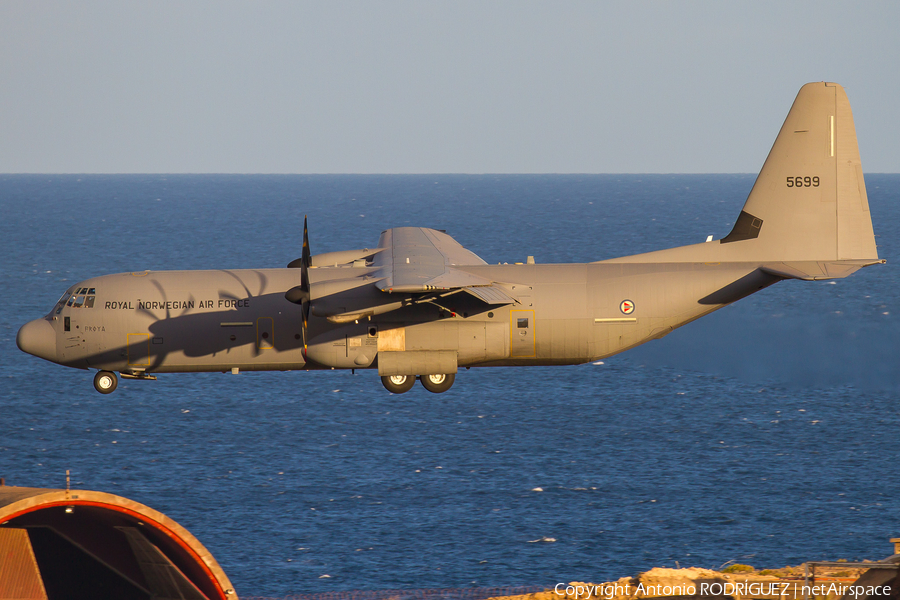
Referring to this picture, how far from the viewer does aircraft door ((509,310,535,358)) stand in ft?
119

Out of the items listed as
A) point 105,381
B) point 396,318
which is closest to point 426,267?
point 396,318

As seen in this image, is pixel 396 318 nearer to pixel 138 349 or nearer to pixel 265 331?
pixel 265 331

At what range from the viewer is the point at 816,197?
4044 centimetres

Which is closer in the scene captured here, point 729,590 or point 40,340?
point 729,590

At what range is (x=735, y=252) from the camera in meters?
40.0

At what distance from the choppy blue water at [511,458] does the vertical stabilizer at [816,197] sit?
106 feet

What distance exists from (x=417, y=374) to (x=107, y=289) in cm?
1282

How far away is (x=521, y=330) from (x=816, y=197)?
14.6 metres

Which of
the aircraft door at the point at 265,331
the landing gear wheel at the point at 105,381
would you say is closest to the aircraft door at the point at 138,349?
the landing gear wheel at the point at 105,381

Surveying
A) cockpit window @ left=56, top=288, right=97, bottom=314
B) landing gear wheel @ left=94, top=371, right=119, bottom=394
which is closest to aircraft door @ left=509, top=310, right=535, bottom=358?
landing gear wheel @ left=94, top=371, right=119, bottom=394
